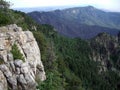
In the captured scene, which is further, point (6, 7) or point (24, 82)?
point (6, 7)

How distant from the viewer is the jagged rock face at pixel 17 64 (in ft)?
128

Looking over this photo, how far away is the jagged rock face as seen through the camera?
38969mm

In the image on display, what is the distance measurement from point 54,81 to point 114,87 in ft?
459

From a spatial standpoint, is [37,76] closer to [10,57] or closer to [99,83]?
Answer: [10,57]

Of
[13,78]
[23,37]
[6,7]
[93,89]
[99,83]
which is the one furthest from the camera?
[99,83]

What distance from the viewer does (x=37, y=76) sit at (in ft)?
155

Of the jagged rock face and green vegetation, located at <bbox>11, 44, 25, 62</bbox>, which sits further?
green vegetation, located at <bbox>11, 44, 25, 62</bbox>

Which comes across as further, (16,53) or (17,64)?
(16,53)

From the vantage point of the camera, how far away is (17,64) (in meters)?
40.9

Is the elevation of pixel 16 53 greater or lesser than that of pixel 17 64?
greater

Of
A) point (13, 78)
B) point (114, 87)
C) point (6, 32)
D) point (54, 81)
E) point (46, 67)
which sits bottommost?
point (114, 87)

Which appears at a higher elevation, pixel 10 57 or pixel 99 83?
pixel 10 57

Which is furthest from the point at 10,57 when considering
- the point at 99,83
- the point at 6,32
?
the point at 99,83

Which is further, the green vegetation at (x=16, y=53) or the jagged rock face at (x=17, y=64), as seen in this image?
the green vegetation at (x=16, y=53)
